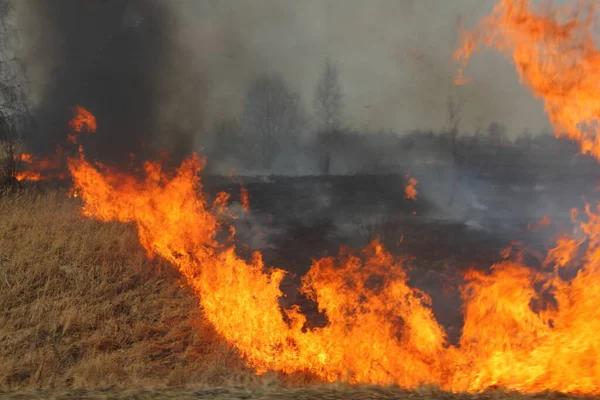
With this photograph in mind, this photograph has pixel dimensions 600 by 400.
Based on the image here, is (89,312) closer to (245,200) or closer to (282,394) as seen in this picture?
(245,200)

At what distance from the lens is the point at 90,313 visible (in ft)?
32.5

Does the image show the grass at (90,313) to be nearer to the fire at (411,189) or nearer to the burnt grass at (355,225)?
the burnt grass at (355,225)

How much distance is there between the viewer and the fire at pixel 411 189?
15209mm

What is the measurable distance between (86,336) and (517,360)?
22.6 feet

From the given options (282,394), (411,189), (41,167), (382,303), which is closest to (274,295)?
(382,303)

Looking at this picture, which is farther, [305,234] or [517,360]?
[305,234]

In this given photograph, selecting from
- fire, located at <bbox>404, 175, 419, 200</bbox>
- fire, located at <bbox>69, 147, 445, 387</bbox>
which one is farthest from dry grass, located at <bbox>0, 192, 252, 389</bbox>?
fire, located at <bbox>404, 175, 419, 200</bbox>

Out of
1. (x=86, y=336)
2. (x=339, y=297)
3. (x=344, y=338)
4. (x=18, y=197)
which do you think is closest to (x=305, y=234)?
(x=339, y=297)

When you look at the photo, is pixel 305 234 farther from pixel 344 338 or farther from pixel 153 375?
pixel 153 375

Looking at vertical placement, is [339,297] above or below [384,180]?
below

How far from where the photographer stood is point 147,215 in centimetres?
1255

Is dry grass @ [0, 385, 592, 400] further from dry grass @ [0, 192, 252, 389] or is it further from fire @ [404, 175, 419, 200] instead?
fire @ [404, 175, 419, 200]

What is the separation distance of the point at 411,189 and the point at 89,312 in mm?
9203

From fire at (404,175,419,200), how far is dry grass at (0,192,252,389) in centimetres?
698
